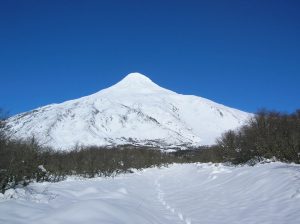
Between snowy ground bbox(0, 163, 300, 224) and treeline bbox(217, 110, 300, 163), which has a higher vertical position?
treeline bbox(217, 110, 300, 163)

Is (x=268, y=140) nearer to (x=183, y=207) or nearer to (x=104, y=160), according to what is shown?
(x=104, y=160)

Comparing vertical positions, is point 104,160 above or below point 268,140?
below

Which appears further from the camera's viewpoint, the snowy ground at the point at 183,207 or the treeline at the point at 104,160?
the treeline at the point at 104,160

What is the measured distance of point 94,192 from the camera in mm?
16906

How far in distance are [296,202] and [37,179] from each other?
1571cm

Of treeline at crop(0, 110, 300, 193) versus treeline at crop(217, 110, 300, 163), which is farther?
treeline at crop(217, 110, 300, 163)

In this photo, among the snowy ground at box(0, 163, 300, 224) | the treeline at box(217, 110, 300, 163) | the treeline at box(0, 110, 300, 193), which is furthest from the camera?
the treeline at box(217, 110, 300, 163)

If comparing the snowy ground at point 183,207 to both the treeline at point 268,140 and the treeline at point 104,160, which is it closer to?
the treeline at point 104,160

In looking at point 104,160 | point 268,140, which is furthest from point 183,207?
point 104,160

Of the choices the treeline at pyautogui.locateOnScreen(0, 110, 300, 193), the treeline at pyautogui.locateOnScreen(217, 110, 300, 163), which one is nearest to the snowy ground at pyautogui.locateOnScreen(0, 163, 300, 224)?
the treeline at pyautogui.locateOnScreen(0, 110, 300, 193)

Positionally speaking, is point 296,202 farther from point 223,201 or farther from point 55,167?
point 55,167

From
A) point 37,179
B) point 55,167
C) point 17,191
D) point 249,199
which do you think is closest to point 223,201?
point 249,199

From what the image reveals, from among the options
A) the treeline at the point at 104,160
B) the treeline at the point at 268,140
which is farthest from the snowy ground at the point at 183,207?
the treeline at the point at 268,140

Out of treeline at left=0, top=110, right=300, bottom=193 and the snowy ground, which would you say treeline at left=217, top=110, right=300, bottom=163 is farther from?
the snowy ground
